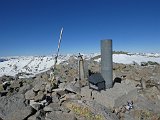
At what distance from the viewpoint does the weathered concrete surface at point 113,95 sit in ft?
40.8

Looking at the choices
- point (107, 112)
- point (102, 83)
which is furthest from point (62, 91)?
point (107, 112)

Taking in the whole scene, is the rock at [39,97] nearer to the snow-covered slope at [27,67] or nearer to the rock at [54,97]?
the rock at [54,97]

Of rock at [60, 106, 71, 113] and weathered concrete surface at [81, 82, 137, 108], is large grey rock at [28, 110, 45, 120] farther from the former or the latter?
weathered concrete surface at [81, 82, 137, 108]

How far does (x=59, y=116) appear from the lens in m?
10.3

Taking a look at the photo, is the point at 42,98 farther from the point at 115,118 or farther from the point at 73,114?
the point at 115,118

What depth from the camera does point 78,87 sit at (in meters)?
14.3

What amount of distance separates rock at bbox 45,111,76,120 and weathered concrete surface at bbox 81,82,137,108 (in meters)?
2.57

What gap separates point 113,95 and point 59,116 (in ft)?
12.1

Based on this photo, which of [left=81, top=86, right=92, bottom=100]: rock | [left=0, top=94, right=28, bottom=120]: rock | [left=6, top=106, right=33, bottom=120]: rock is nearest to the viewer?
[left=6, top=106, right=33, bottom=120]: rock

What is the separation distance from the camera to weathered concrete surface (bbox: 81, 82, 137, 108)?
12445mm

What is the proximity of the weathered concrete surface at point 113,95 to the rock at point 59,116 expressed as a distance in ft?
8.44

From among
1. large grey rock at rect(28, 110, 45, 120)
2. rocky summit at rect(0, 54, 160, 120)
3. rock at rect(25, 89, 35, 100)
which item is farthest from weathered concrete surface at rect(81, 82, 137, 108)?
large grey rock at rect(28, 110, 45, 120)

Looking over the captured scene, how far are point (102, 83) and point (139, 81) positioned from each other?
465 cm

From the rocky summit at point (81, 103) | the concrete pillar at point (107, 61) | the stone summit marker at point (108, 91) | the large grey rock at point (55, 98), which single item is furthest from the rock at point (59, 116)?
the concrete pillar at point (107, 61)
